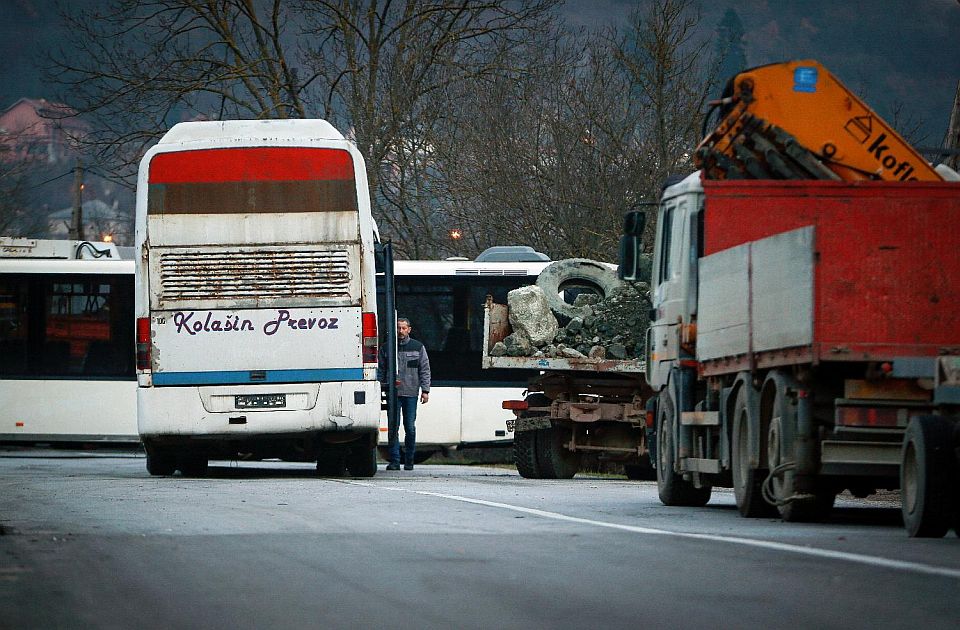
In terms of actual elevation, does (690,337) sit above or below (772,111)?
below

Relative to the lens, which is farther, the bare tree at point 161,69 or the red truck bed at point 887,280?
the bare tree at point 161,69

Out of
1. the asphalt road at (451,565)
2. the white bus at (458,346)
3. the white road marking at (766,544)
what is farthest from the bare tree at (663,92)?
the white road marking at (766,544)

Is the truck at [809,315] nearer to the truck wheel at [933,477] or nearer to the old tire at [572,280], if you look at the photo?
the truck wheel at [933,477]

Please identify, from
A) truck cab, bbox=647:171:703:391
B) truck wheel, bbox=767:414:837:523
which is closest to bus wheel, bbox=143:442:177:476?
truck cab, bbox=647:171:703:391

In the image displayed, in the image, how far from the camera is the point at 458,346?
30.5 meters

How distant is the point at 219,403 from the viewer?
66.6 feet

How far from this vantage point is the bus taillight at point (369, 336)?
20.3m

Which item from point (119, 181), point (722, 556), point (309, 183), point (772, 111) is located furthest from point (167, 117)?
point (722, 556)

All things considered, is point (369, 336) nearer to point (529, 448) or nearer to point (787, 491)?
point (529, 448)

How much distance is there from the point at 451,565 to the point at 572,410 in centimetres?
1280

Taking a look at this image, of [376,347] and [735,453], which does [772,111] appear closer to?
[735,453]

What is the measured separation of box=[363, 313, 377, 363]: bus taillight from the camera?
66.7 ft

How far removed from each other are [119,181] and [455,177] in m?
7.42

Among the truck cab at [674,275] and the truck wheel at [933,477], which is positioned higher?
the truck cab at [674,275]
